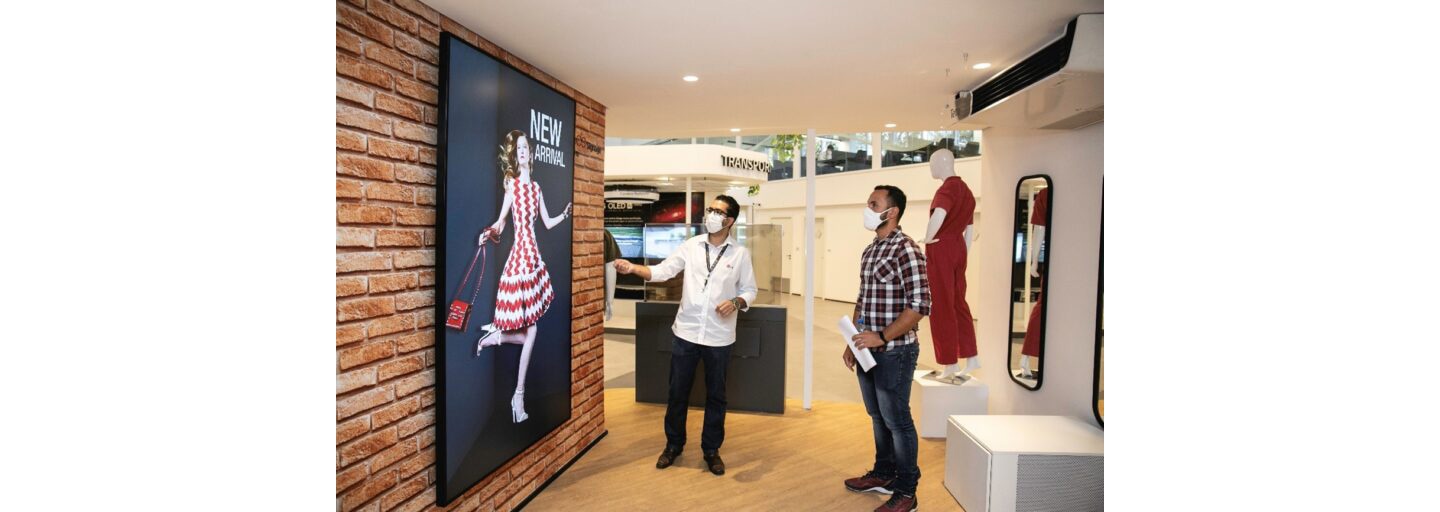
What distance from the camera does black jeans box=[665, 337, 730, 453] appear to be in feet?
12.6

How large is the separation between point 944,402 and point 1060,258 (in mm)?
1336

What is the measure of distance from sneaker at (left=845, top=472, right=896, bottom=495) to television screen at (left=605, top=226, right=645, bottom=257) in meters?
2.83

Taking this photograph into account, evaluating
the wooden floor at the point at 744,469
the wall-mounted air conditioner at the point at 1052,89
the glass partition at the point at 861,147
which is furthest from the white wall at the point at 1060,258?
the glass partition at the point at 861,147

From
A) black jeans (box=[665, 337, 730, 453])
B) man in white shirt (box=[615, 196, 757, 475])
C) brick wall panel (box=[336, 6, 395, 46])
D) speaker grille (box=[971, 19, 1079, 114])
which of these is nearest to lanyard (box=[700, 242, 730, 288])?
man in white shirt (box=[615, 196, 757, 475])

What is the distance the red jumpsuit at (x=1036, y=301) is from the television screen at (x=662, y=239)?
2662 millimetres

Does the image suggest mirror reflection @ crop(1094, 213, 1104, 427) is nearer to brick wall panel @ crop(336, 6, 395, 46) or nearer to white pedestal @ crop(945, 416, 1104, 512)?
white pedestal @ crop(945, 416, 1104, 512)

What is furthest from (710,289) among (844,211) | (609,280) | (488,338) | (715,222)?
(844,211)

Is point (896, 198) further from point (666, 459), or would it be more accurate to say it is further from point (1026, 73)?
point (666, 459)

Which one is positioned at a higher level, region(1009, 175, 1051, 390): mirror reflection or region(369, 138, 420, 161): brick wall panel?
region(369, 138, 420, 161): brick wall panel

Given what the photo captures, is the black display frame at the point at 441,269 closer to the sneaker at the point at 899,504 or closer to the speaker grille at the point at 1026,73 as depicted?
the sneaker at the point at 899,504

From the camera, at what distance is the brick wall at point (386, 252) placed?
2.11 metres
